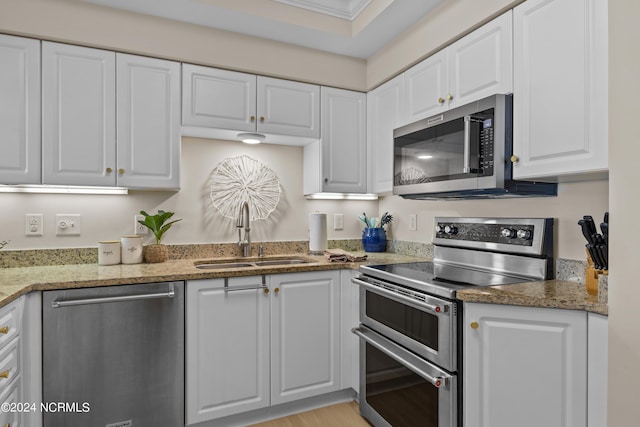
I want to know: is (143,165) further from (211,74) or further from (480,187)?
(480,187)

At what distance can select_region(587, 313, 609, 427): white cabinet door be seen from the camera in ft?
3.96

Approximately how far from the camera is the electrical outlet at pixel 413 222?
8.72 ft

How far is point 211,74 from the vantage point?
2.31 metres

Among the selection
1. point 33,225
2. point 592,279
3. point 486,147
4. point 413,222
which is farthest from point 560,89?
point 33,225

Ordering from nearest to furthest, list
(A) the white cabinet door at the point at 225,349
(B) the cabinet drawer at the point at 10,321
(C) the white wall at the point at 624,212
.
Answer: (C) the white wall at the point at 624,212, (B) the cabinet drawer at the point at 10,321, (A) the white cabinet door at the point at 225,349

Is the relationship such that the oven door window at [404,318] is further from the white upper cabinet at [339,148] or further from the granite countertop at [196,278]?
the white upper cabinet at [339,148]

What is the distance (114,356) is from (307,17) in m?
2.20

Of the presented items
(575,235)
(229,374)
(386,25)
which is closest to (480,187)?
(575,235)

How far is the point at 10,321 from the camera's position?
146 cm

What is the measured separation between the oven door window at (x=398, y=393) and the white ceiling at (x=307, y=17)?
6.36ft

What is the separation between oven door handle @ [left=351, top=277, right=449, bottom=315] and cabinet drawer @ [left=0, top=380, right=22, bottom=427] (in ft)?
5.32

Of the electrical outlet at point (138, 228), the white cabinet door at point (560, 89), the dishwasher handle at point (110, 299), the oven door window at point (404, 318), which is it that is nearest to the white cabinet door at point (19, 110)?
the electrical outlet at point (138, 228)

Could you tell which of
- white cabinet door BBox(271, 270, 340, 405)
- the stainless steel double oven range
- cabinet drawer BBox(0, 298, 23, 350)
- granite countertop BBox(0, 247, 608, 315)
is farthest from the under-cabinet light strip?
the stainless steel double oven range

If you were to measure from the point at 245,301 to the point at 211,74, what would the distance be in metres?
1.40
